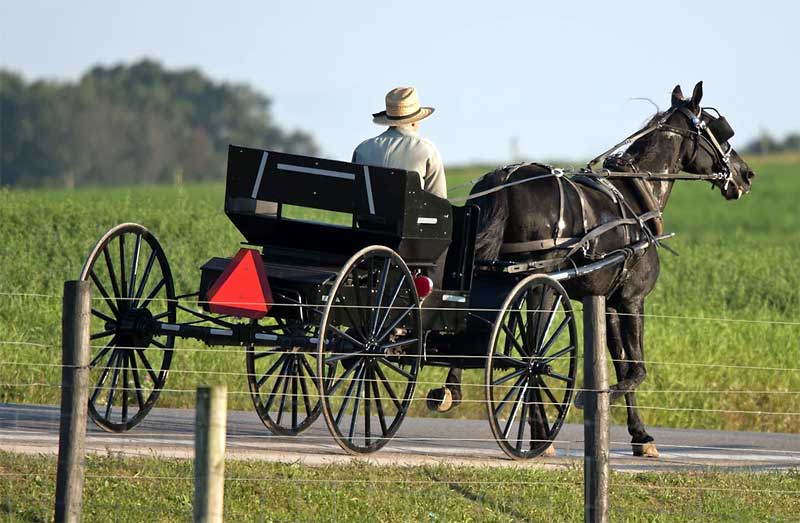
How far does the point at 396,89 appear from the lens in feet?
35.6

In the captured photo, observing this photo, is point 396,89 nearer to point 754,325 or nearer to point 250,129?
point 754,325

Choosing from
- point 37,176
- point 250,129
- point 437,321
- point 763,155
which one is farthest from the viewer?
point 250,129

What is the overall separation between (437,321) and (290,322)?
1.01 metres

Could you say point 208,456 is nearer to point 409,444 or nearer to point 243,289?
point 243,289

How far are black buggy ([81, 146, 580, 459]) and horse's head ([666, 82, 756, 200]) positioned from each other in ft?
8.10

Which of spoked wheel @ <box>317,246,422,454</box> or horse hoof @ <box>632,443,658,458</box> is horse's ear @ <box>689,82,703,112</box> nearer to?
horse hoof @ <box>632,443,658,458</box>

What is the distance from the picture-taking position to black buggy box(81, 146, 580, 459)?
10.0 meters

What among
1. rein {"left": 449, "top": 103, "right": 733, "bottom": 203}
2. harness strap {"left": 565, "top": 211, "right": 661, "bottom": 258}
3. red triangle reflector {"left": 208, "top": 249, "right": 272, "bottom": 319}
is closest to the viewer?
red triangle reflector {"left": 208, "top": 249, "right": 272, "bottom": 319}

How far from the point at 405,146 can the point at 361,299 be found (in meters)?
1.21

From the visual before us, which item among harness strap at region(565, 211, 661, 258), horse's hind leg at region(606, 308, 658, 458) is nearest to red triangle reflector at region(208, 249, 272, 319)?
harness strap at region(565, 211, 661, 258)

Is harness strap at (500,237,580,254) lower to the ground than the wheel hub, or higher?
higher

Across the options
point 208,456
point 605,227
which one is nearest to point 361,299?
point 605,227

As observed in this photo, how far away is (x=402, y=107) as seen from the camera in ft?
35.4

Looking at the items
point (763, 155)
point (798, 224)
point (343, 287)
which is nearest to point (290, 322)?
point (343, 287)
